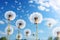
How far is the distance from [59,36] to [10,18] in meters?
0.71

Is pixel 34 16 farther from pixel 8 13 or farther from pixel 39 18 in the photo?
pixel 8 13

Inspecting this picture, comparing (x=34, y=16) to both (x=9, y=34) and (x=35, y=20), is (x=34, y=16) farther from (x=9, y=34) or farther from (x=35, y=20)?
(x=9, y=34)

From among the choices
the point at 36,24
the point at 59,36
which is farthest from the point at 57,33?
the point at 36,24

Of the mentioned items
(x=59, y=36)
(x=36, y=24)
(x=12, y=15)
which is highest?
(x=12, y=15)

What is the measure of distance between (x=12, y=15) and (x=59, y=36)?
73cm

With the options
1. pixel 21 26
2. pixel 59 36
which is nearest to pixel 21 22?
pixel 21 26

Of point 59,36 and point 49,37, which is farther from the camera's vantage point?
point 49,37

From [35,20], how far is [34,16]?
7 centimetres

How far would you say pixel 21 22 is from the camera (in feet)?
9.07

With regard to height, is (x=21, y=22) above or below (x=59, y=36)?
above

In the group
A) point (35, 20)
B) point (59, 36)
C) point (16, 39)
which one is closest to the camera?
point (59, 36)

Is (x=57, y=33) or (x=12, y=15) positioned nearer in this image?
(x=57, y=33)

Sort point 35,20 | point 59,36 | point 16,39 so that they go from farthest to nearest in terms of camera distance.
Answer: point 16,39, point 35,20, point 59,36

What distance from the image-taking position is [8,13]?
2.72 meters
